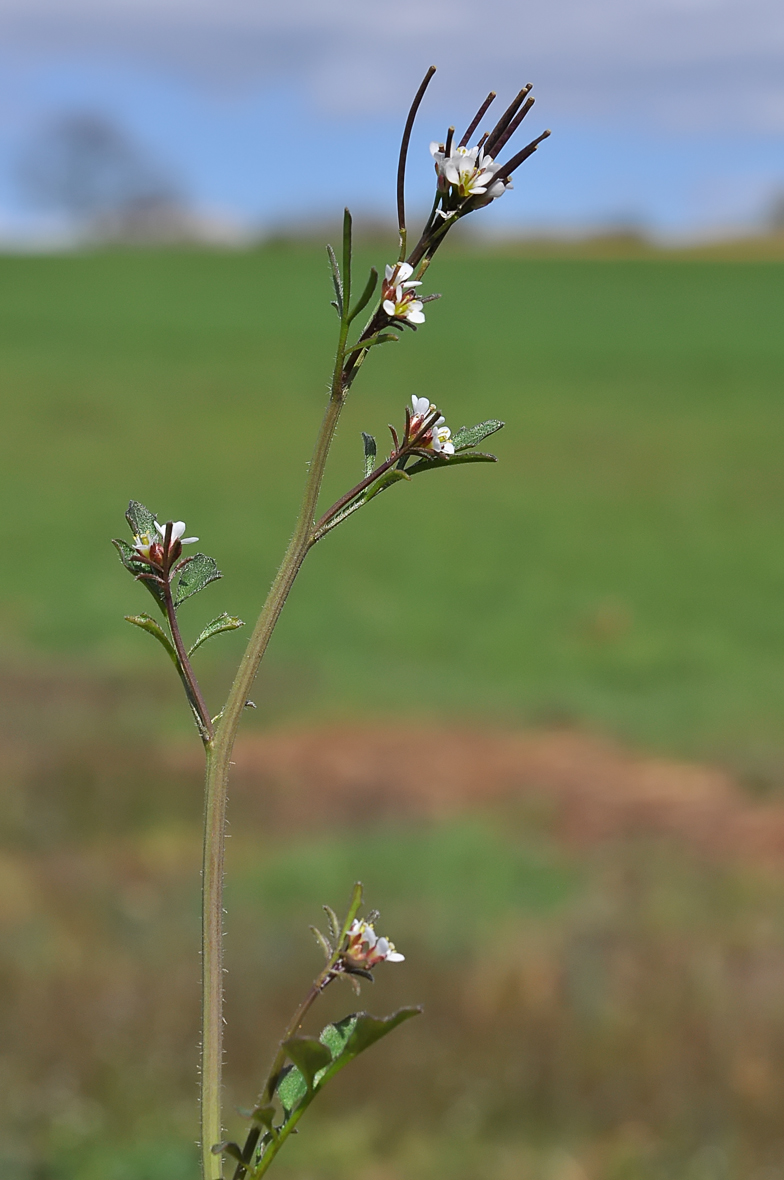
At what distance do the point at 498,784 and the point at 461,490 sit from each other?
61.3 ft

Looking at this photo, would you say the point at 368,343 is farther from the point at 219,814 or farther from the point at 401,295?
the point at 219,814

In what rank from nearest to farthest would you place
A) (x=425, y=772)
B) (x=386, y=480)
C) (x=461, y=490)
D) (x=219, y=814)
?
1. (x=219, y=814)
2. (x=386, y=480)
3. (x=425, y=772)
4. (x=461, y=490)

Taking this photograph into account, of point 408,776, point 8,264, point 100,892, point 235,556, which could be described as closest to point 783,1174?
point 100,892

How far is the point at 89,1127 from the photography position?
6.64 m

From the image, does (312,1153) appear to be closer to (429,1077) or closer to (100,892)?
(429,1077)

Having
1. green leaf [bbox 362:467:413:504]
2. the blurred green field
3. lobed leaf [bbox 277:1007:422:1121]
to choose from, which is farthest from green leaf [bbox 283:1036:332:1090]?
the blurred green field

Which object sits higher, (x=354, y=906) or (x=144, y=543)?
(x=144, y=543)

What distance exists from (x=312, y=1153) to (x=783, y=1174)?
2.36 m

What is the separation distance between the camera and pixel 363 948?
2.39ft

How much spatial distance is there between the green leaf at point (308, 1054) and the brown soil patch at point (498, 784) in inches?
465

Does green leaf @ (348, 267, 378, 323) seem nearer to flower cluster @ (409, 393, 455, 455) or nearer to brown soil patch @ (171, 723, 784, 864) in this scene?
flower cluster @ (409, 393, 455, 455)

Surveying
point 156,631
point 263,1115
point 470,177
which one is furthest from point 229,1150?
point 470,177

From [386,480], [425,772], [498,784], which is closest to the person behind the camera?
[386,480]

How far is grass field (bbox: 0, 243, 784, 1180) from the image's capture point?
7.25m
